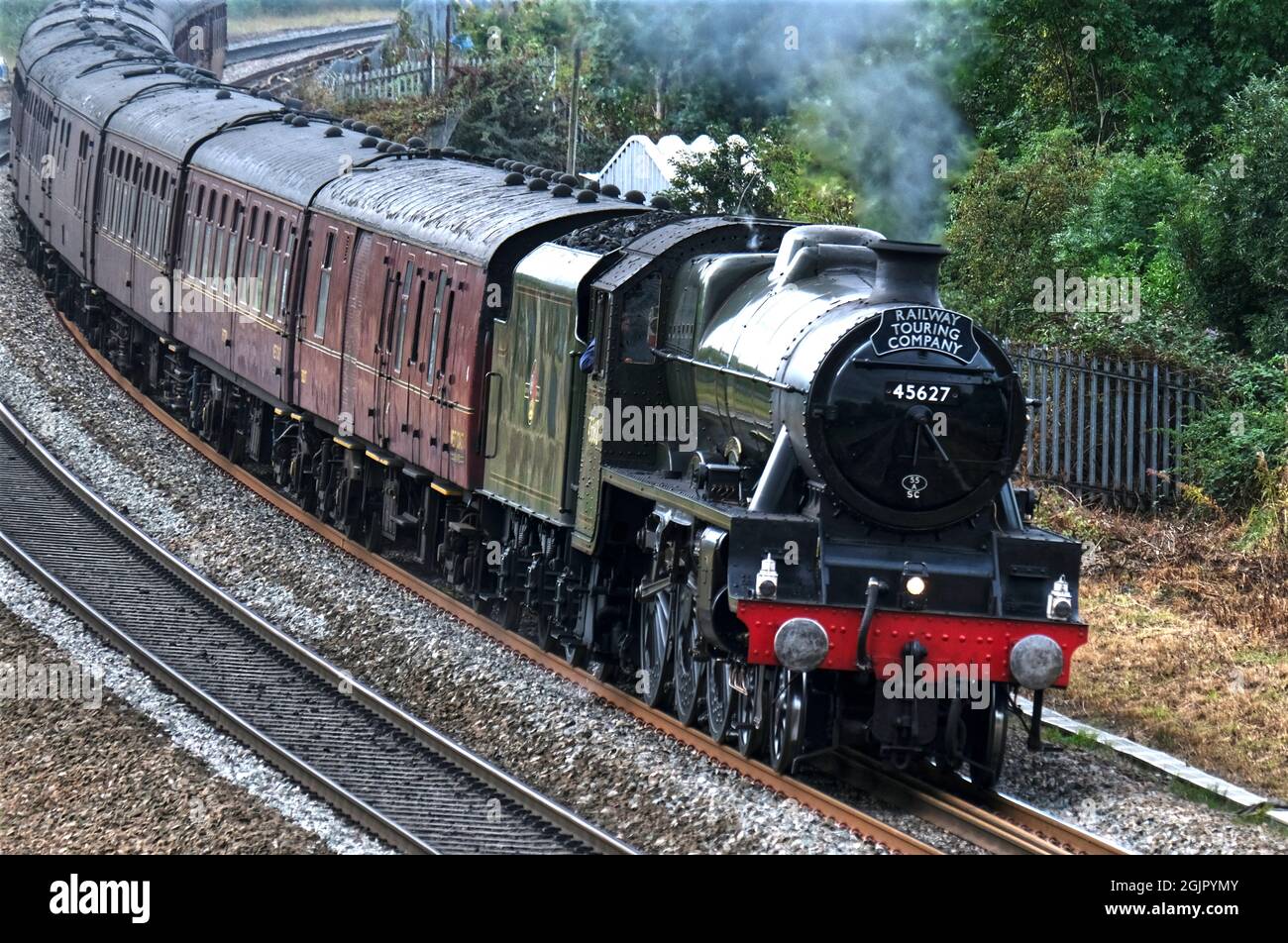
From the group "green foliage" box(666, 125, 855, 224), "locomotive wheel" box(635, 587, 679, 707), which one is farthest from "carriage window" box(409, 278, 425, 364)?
"green foliage" box(666, 125, 855, 224)

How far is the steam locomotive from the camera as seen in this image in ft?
33.0

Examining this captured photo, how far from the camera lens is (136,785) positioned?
1076 centimetres

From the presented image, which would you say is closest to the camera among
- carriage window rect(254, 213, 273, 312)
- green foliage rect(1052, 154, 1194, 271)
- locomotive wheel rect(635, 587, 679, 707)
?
locomotive wheel rect(635, 587, 679, 707)

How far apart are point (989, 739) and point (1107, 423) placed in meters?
6.74

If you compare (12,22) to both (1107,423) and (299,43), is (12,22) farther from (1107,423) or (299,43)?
(1107,423)

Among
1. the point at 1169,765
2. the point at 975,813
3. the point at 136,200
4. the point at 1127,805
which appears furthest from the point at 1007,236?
the point at 975,813

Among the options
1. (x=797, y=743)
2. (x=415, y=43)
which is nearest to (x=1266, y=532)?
(x=797, y=743)

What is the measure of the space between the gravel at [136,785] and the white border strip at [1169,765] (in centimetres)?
449

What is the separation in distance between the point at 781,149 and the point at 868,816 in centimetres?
1611

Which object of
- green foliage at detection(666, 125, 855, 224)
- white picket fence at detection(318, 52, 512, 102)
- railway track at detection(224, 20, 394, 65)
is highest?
railway track at detection(224, 20, 394, 65)

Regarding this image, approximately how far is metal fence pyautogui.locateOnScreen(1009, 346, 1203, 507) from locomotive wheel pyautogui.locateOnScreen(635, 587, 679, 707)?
5.38 m

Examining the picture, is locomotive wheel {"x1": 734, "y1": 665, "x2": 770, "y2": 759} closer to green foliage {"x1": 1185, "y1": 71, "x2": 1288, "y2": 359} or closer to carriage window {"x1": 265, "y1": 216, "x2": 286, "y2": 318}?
green foliage {"x1": 1185, "y1": 71, "x2": 1288, "y2": 359}
